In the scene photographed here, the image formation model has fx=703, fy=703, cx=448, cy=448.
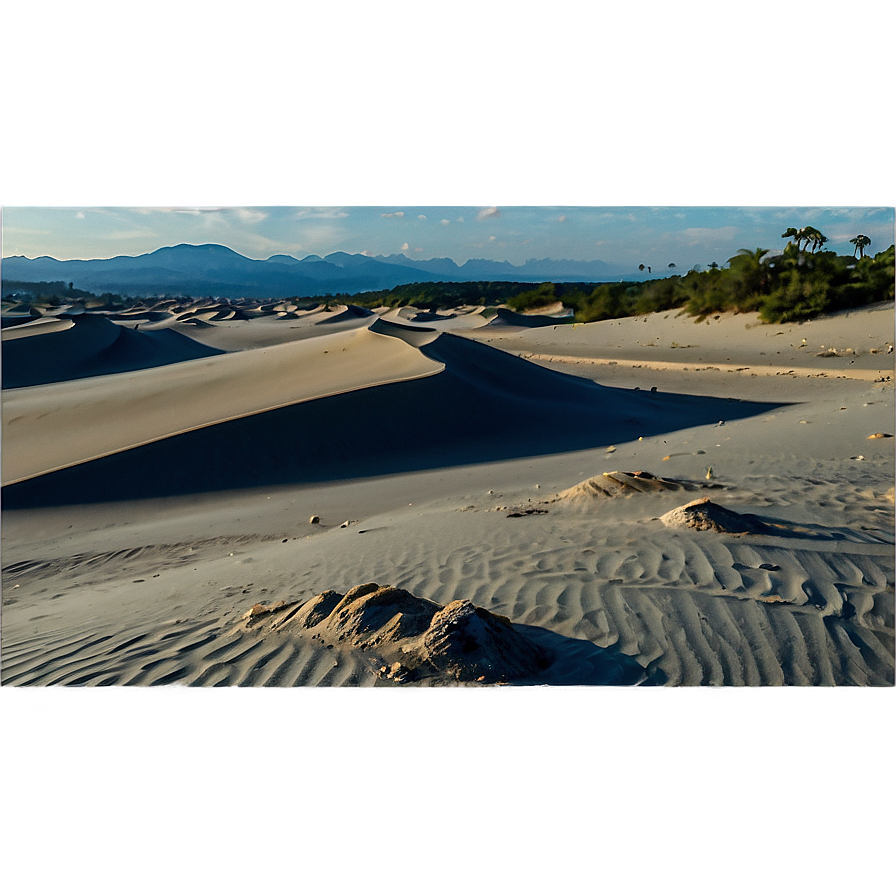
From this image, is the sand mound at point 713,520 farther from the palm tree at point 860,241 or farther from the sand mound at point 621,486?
the palm tree at point 860,241

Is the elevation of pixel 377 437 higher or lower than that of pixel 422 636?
lower

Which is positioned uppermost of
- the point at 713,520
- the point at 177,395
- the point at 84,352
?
the point at 713,520

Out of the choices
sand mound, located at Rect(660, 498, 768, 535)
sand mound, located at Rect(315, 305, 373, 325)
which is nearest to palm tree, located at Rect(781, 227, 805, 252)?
sand mound, located at Rect(660, 498, 768, 535)

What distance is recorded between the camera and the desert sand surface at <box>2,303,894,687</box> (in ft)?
9.49

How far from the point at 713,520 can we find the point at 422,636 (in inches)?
80.6

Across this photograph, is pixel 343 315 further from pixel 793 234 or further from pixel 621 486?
pixel 621 486

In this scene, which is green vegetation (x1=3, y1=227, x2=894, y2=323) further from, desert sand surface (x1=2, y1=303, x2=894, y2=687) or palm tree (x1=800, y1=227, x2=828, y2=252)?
palm tree (x1=800, y1=227, x2=828, y2=252)

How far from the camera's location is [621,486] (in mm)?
5141

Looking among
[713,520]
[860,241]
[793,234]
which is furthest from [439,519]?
[793,234]

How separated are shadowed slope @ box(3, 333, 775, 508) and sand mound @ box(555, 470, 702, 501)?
302cm

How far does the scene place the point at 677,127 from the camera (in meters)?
3.22

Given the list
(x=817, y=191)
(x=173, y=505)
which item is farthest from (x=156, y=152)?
(x=173, y=505)

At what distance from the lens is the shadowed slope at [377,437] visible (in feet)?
24.8

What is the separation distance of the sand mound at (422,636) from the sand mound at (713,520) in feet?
5.29
